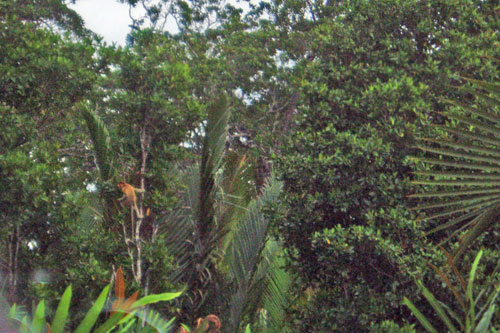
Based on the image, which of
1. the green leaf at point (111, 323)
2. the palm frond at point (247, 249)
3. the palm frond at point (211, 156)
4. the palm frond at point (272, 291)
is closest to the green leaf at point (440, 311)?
the green leaf at point (111, 323)

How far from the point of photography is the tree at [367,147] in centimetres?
649

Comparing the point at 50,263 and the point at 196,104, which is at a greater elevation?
the point at 196,104

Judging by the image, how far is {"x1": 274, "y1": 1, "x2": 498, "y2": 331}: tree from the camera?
255 inches

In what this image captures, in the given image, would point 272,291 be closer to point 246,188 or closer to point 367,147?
point 246,188

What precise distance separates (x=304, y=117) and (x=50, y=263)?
132 inches

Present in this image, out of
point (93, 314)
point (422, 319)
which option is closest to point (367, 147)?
point (422, 319)

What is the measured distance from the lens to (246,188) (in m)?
8.02

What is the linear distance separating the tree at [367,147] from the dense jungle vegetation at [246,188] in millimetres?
20

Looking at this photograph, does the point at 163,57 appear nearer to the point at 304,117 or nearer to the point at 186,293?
the point at 304,117

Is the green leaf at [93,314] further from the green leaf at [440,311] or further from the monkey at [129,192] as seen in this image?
the monkey at [129,192]

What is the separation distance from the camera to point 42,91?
22.3 ft

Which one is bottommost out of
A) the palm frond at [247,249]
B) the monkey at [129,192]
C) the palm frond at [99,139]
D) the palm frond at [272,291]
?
the palm frond at [272,291]

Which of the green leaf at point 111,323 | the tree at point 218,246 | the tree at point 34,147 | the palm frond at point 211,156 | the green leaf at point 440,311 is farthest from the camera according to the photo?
the tree at point 218,246

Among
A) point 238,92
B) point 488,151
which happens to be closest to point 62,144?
point 488,151
